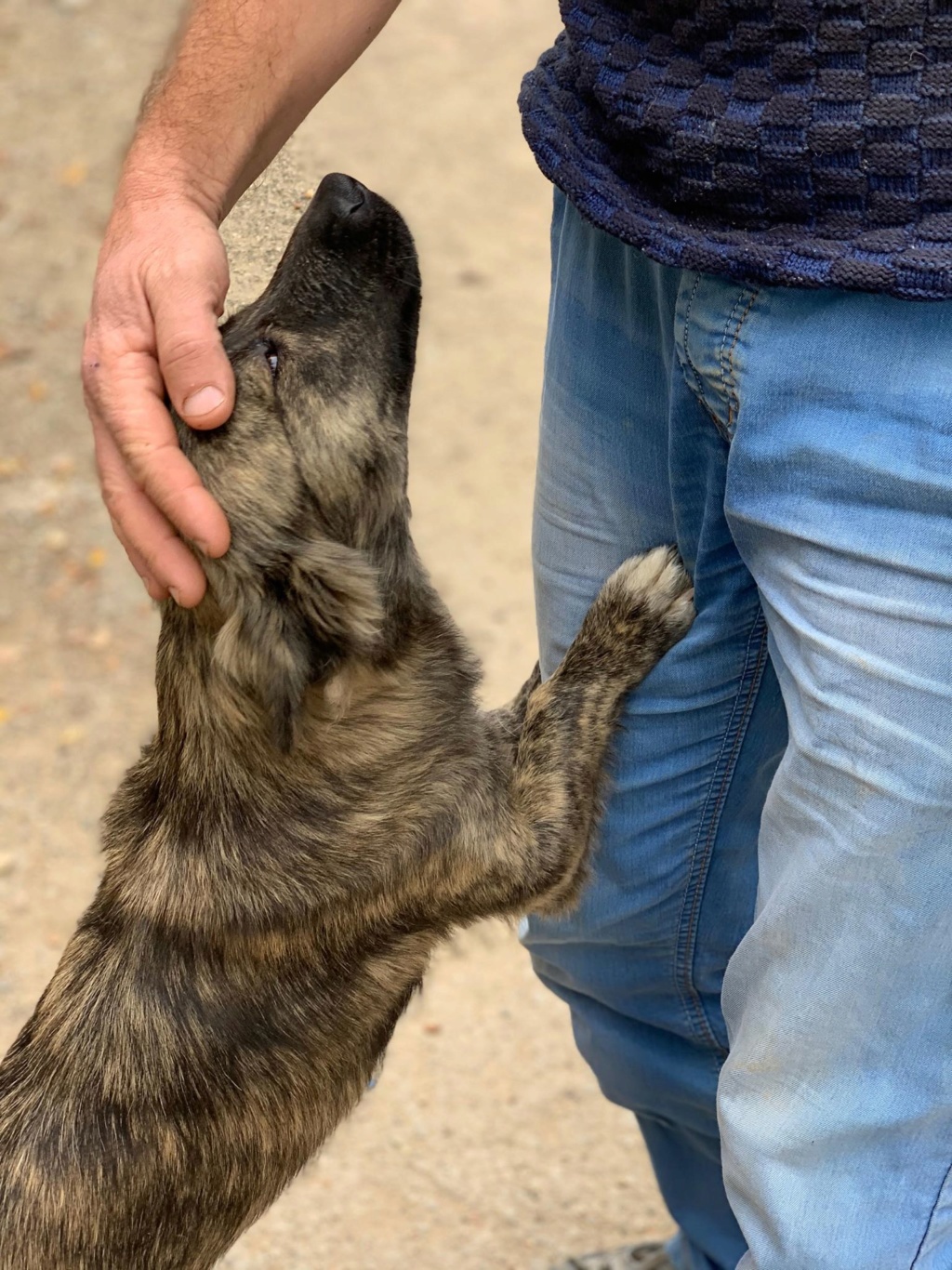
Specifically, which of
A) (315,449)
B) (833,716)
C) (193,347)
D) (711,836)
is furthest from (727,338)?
(711,836)

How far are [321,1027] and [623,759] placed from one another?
2.38ft

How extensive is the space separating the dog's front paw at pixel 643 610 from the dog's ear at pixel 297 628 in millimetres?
412

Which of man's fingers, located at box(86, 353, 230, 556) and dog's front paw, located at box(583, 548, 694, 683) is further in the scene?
dog's front paw, located at box(583, 548, 694, 683)

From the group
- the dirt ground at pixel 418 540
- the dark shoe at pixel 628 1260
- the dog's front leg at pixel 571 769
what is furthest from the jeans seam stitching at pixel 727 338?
the dark shoe at pixel 628 1260

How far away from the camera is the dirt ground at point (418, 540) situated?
3.75 metres

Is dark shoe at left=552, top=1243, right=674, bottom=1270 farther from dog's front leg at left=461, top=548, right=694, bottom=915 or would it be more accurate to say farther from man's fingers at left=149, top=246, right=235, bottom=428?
man's fingers at left=149, top=246, right=235, bottom=428

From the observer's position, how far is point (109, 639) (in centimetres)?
534

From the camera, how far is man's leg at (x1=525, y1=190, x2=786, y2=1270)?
7.74ft

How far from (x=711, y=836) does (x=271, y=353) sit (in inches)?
44.0

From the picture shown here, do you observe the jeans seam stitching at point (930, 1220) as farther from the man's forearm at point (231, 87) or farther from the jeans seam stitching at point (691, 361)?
the man's forearm at point (231, 87)

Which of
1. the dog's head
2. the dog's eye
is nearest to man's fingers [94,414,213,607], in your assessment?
the dog's head

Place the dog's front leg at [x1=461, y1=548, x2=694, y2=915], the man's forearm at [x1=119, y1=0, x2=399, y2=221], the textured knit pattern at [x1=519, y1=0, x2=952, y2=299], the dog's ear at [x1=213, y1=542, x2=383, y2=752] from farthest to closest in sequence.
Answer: the dog's front leg at [x1=461, y1=548, x2=694, y2=915]
the dog's ear at [x1=213, y1=542, x2=383, y2=752]
the man's forearm at [x1=119, y1=0, x2=399, y2=221]
the textured knit pattern at [x1=519, y1=0, x2=952, y2=299]

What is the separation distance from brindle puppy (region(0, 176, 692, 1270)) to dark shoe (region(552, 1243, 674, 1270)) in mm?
1043

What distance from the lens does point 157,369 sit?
2.18 meters
